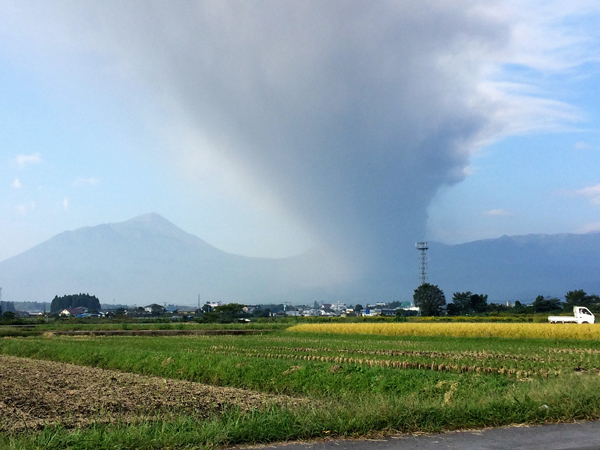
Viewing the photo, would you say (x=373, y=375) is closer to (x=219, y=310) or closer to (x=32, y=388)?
(x=32, y=388)

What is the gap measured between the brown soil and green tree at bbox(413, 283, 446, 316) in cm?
13167

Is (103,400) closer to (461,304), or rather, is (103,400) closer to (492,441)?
(492,441)

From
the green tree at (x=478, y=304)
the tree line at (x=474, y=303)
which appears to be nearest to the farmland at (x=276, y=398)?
the tree line at (x=474, y=303)

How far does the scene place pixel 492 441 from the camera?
8.49 m

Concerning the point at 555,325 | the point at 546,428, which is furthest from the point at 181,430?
the point at 555,325

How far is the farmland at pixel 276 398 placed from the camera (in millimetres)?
8578

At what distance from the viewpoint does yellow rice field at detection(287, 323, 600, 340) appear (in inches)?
1755

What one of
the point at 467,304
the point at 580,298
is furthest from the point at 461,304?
the point at 580,298

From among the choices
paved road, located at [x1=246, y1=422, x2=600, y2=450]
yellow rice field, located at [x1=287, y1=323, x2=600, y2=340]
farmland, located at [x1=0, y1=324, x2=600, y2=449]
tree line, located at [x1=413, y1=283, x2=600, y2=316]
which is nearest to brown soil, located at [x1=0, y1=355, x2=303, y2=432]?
farmland, located at [x1=0, y1=324, x2=600, y2=449]

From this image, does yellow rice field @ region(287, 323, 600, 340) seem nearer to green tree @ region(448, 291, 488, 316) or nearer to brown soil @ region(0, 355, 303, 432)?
brown soil @ region(0, 355, 303, 432)

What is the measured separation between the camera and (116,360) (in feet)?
97.6

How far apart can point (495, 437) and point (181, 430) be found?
4.88 metres

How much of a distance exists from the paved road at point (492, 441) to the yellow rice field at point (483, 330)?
3900cm

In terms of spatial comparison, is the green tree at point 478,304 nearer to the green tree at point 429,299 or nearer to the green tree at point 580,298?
the green tree at point 429,299
